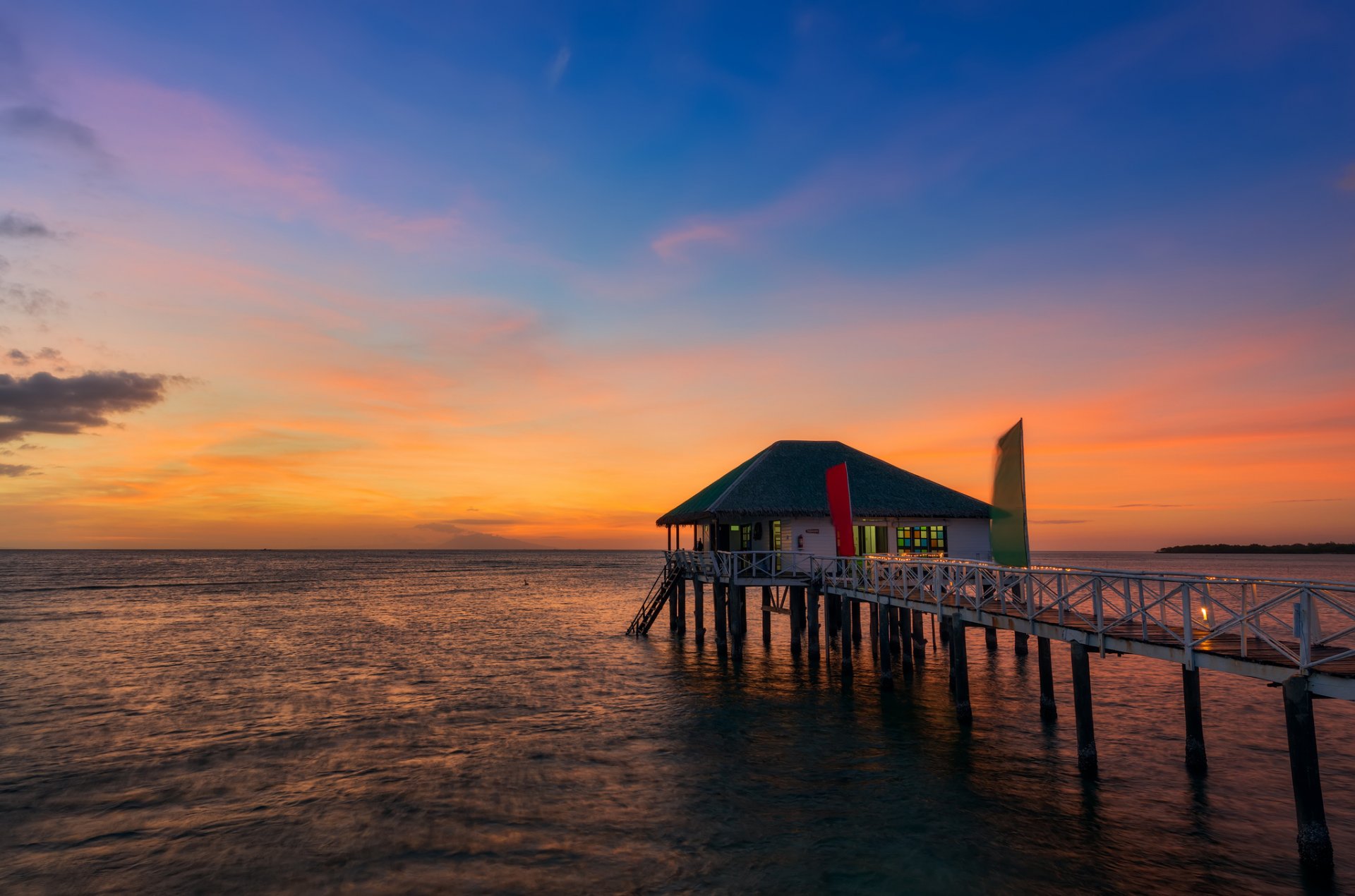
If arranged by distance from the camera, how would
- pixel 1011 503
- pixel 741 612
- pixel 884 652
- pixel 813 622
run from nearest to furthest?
pixel 1011 503, pixel 884 652, pixel 813 622, pixel 741 612

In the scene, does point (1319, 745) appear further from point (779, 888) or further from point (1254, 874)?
point (779, 888)

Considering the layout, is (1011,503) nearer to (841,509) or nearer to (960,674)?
(960,674)

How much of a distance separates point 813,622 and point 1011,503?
959 cm

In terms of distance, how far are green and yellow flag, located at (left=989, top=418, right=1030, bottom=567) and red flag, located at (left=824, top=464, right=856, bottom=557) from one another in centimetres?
496

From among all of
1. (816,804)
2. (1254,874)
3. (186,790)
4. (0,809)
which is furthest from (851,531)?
(0,809)

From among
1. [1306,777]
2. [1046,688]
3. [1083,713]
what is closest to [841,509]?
[1046,688]

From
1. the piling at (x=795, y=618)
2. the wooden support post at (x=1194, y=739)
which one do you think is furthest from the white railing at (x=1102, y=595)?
the wooden support post at (x=1194, y=739)

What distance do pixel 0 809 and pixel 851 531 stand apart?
21.9 meters

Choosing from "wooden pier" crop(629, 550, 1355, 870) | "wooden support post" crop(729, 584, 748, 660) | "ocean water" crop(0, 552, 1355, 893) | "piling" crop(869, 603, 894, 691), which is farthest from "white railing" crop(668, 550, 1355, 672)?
"ocean water" crop(0, 552, 1355, 893)

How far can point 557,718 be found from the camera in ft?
69.0

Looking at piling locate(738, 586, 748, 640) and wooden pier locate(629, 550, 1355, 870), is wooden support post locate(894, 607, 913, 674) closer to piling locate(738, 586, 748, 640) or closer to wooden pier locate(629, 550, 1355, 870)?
wooden pier locate(629, 550, 1355, 870)

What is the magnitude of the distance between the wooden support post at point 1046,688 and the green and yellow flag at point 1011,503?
2.30m

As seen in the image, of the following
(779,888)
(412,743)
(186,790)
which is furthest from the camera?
(412,743)

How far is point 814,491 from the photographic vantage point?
32.2m
